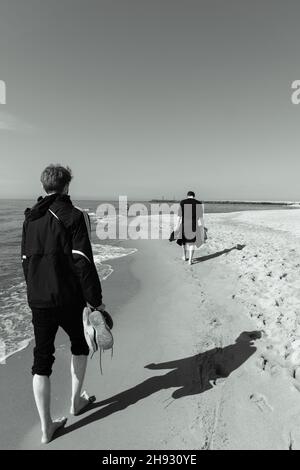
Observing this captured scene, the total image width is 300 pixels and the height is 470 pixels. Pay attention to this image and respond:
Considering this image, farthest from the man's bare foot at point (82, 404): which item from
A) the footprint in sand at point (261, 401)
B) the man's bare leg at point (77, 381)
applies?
the footprint in sand at point (261, 401)

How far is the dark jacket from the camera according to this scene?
2463mm

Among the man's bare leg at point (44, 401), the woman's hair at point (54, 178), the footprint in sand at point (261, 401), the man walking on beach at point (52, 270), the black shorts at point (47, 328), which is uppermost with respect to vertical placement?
the woman's hair at point (54, 178)

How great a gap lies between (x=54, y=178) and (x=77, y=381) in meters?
1.92

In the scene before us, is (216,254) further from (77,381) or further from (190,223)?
(77,381)

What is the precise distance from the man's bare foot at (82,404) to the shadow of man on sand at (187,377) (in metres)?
0.05

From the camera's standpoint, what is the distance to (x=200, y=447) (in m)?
2.47

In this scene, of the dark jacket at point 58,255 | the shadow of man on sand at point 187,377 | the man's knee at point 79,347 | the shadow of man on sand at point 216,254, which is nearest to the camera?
the dark jacket at point 58,255

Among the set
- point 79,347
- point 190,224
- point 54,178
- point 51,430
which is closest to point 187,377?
point 79,347

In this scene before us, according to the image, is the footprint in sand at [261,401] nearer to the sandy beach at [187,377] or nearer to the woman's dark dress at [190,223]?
the sandy beach at [187,377]

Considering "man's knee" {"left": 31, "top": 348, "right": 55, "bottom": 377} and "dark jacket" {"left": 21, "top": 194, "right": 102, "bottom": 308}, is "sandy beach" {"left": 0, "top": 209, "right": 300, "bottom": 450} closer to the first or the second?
"man's knee" {"left": 31, "top": 348, "right": 55, "bottom": 377}

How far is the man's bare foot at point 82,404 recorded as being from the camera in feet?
9.56

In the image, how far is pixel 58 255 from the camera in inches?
98.4
